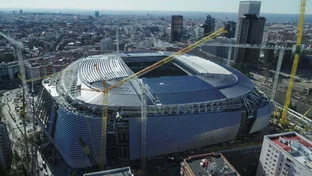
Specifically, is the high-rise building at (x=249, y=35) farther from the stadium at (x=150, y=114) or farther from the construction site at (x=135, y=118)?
the stadium at (x=150, y=114)

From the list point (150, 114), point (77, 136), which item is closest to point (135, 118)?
point (150, 114)

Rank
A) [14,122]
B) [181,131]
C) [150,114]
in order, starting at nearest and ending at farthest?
[150,114], [181,131], [14,122]

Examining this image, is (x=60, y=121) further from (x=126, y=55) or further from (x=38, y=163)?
(x=126, y=55)

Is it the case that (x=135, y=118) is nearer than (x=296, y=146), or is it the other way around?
(x=296, y=146)

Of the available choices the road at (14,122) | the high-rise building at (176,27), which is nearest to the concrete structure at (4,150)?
the road at (14,122)

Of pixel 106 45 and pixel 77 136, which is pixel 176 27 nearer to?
pixel 106 45

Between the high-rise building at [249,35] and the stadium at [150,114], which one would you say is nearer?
the stadium at [150,114]

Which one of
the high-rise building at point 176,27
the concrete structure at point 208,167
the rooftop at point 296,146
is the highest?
the high-rise building at point 176,27

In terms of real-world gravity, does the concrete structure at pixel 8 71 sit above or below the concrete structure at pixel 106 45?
below
